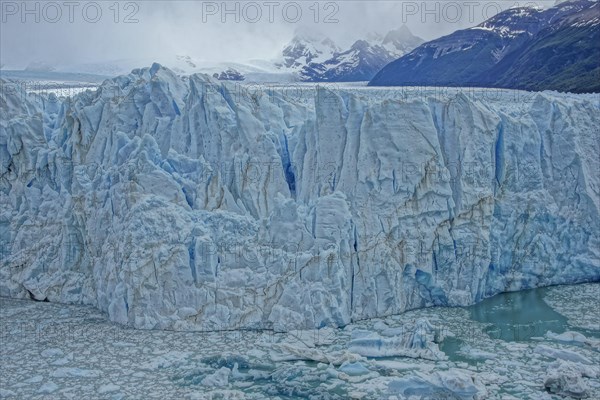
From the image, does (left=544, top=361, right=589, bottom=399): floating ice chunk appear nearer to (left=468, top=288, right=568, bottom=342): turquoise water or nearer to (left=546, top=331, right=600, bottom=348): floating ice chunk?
(left=546, top=331, right=600, bottom=348): floating ice chunk

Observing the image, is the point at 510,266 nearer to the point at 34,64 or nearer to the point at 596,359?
the point at 596,359

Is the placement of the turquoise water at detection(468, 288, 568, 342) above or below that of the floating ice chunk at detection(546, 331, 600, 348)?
above

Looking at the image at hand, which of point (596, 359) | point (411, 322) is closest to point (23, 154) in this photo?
point (411, 322)

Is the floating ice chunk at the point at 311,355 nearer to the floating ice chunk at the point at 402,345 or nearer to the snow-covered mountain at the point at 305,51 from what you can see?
the floating ice chunk at the point at 402,345

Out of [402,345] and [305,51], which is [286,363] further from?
[305,51]

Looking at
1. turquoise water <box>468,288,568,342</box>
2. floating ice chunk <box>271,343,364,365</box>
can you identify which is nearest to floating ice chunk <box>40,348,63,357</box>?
floating ice chunk <box>271,343,364,365</box>

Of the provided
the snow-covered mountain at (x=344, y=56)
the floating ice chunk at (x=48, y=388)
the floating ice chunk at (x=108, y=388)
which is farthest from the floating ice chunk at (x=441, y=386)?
the snow-covered mountain at (x=344, y=56)

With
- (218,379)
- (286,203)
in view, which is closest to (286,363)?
(218,379)

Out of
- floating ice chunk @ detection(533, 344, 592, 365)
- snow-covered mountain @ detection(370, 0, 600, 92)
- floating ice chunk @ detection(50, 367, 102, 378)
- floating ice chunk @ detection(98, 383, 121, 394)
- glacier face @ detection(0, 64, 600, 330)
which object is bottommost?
floating ice chunk @ detection(98, 383, 121, 394)
